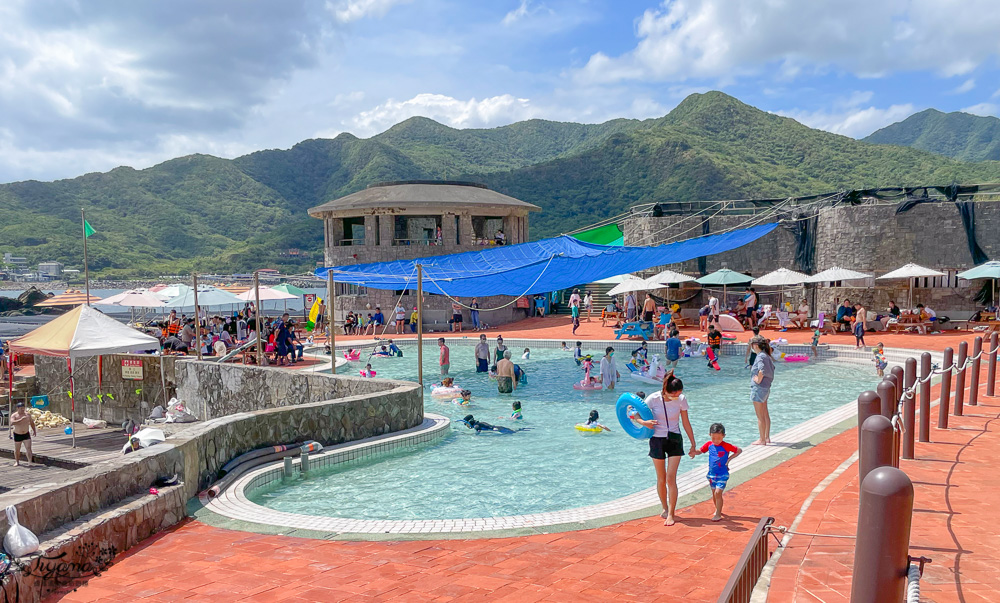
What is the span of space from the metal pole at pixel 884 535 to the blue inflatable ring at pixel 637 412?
11.8ft

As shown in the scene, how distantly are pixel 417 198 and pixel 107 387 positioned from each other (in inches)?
527

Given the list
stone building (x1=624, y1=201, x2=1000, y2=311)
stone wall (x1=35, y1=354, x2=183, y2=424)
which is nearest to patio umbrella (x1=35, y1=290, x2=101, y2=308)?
stone wall (x1=35, y1=354, x2=183, y2=424)

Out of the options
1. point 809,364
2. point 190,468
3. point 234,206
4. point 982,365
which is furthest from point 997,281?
point 234,206

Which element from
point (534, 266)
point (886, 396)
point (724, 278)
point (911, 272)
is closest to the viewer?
point (886, 396)

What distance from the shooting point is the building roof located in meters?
26.8

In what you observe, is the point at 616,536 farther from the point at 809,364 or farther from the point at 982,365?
the point at 809,364

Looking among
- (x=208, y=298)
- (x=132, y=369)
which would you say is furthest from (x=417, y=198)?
(x=132, y=369)

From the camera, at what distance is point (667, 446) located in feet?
20.2

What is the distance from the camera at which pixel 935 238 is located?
72.7 ft

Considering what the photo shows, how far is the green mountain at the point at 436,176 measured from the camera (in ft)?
213

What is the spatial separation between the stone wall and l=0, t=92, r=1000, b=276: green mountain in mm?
48634

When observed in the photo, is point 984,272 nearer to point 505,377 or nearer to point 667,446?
point 505,377

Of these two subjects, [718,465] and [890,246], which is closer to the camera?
[718,465]

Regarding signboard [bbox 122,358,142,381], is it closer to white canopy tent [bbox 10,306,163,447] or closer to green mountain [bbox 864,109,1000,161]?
white canopy tent [bbox 10,306,163,447]
